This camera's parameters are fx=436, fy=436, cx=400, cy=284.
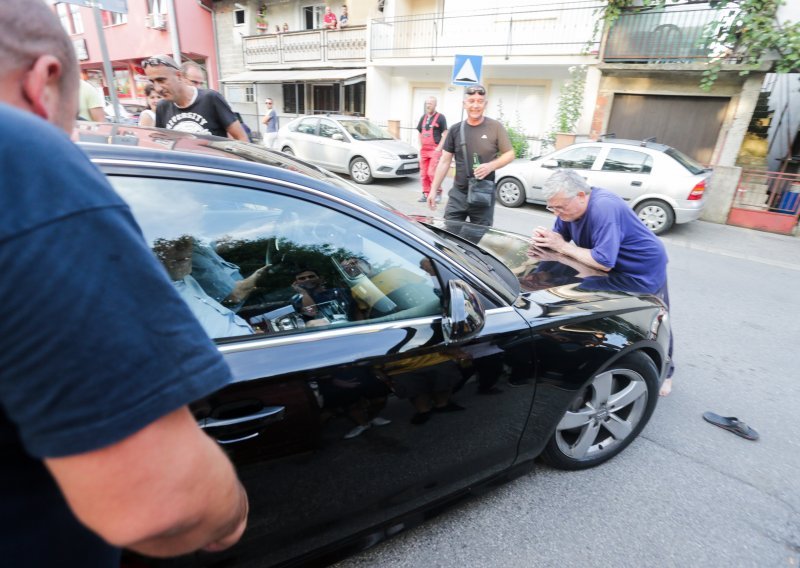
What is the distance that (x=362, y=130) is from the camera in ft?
36.3

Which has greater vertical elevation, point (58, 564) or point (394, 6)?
point (394, 6)

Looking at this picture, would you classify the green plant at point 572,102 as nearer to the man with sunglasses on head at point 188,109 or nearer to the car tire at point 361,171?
the car tire at point 361,171

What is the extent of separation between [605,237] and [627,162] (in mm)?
5846

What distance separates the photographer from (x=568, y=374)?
79.1 inches

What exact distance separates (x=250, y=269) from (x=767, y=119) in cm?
1283

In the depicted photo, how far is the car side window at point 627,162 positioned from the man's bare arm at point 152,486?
8.52 metres

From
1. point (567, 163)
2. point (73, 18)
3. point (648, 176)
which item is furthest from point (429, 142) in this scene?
point (73, 18)

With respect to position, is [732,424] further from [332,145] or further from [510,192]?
[332,145]

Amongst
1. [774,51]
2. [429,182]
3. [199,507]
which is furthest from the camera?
[429,182]

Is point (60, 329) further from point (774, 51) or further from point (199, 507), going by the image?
point (774, 51)

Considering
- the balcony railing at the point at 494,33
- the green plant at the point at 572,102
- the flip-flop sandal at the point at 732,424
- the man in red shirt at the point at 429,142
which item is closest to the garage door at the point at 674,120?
the green plant at the point at 572,102

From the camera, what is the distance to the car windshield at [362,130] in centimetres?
1077

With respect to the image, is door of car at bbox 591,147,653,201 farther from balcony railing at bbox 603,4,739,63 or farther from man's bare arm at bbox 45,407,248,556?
man's bare arm at bbox 45,407,248,556

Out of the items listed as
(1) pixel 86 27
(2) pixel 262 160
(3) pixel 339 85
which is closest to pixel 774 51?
(2) pixel 262 160
